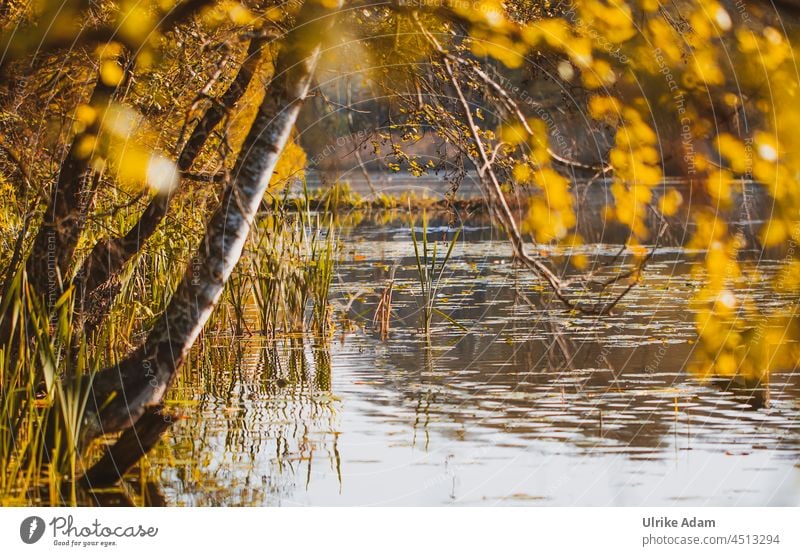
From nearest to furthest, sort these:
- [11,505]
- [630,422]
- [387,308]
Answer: [11,505] → [630,422] → [387,308]

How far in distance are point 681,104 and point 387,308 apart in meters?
5.62

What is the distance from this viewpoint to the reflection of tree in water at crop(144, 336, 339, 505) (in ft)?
18.8

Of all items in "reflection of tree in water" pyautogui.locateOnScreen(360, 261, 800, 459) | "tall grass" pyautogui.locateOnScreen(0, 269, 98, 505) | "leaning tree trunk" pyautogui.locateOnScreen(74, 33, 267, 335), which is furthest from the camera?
"leaning tree trunk" pyautogui.locateOnScreen(74, 33, 267, 335)

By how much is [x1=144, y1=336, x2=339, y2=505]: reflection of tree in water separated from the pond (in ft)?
0.05

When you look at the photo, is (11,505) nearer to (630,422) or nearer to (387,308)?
(630,422)

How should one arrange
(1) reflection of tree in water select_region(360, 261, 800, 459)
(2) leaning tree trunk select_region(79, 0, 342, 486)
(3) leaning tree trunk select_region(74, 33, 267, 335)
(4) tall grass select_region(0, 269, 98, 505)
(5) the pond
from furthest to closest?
(3) leaning tree trunk select_region(74, 33, 267, 335) < (1) reflection of tree in water select_region(360, 261, 800, 459) < (5) the pond < (2) leaning tree trunk select_region(79, 0, 342, 486) < (4) tall grass select_region(0, 269, 98, 505)

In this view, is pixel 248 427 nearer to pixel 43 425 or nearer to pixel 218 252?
pixel 43 425

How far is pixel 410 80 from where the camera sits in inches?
267

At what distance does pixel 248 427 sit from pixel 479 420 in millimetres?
1372

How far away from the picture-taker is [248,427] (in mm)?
6777
